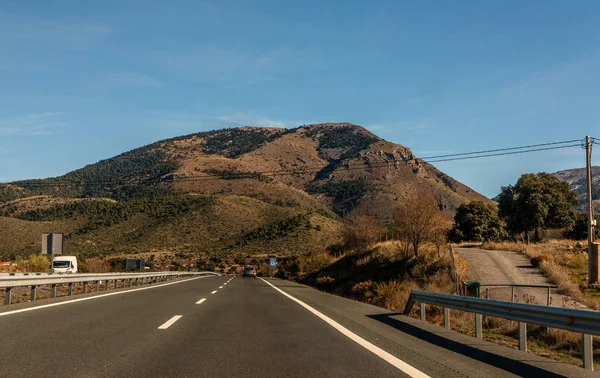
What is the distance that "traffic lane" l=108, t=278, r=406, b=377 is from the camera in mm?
6445

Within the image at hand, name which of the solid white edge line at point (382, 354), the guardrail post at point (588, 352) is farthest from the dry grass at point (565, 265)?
the guardrail post at point (588, 352)

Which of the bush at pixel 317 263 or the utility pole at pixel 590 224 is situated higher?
the utility pole at pixel 590 224

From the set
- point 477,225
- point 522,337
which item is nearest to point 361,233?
point 477,225

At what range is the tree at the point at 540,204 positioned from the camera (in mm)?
58781

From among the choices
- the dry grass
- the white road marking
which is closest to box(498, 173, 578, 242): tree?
the dry grass

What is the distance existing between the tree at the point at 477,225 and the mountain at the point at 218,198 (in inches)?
463

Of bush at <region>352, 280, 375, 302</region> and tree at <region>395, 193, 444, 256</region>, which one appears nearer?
bush at <region>352, 280, 375, 302</region>

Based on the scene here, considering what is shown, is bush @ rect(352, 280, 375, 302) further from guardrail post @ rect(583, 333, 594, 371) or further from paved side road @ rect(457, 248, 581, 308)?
guardrail post @ rect(583, 333, 594, 371)

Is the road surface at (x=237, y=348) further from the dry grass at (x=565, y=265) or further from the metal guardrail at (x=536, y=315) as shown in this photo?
the dry grass at (x=565, y=265)

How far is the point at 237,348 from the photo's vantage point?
8125 millimetres

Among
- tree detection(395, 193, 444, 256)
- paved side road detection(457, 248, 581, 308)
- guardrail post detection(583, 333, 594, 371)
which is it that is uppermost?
tree detection(395, 193, 444, 256)

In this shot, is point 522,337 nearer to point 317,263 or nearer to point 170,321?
point 170,321

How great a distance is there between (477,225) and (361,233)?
20951 mm

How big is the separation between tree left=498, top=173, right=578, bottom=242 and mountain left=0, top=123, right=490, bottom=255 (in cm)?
915
